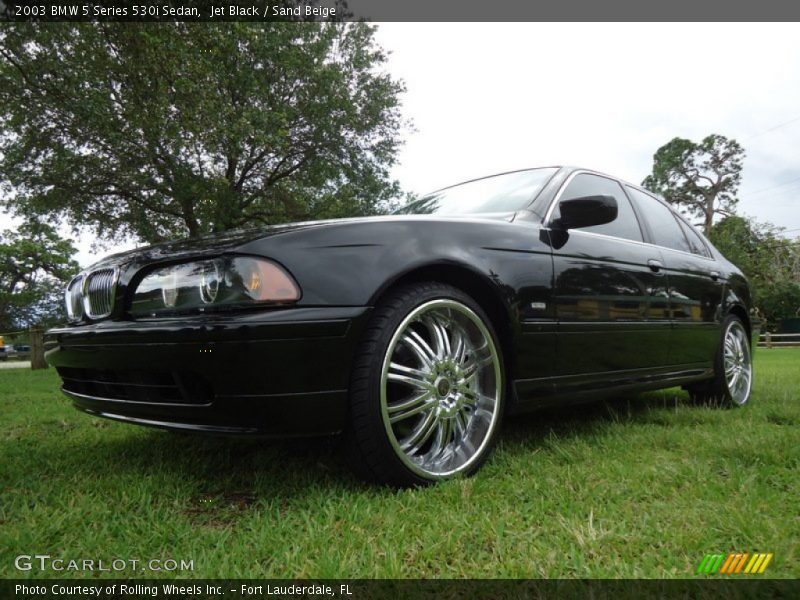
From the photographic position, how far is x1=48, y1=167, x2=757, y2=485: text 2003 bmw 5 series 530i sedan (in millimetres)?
1670

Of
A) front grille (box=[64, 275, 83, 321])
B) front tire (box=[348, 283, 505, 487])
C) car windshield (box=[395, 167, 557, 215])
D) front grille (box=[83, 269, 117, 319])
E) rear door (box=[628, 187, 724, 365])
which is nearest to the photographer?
front tire (box=[348, 283, 505, 487])

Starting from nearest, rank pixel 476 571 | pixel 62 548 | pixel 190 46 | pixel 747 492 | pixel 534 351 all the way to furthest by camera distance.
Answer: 1. pixel 476 571
2. pixel 62 548
3. pixel 747 492
4. pixel 534 351
5. pixel 190 46

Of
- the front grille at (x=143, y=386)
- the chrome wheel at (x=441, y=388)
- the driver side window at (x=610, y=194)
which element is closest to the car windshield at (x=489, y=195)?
the driver side window at (x=610, y=194)

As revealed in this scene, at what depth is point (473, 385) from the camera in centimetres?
215

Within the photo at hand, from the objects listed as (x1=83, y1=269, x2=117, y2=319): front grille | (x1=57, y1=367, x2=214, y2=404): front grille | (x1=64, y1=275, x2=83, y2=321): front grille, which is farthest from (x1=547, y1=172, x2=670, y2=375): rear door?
(x1=64, y1=275, x2=83, y2=321): front grille

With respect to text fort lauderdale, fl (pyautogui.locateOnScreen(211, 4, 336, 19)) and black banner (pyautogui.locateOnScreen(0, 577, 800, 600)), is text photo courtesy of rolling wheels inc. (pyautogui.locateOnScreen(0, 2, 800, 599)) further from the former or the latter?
text fort lauderdale, fl (pyautogui.locateOnScreen(211, 4, 336, 19))

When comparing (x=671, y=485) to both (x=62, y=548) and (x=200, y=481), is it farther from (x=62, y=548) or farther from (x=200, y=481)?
(x=62, y=548)

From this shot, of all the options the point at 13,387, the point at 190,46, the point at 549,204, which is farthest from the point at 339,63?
the point at 549,204

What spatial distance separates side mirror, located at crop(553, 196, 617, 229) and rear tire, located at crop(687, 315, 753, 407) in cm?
188

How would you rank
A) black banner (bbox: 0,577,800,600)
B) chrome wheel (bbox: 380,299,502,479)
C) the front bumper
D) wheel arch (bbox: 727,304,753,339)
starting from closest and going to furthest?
1. black banner (bbox: 0,577,800,600)
2. the front bumper
3. chrome wheel (bbox: 380,299,502,479)
4. wheel arch (bbox: 727,304,753,339)

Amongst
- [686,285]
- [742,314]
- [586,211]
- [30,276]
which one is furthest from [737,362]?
[30,276]

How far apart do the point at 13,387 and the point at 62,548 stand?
18.5 ft

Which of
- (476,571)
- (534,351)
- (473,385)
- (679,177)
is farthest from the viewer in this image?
(679,177)

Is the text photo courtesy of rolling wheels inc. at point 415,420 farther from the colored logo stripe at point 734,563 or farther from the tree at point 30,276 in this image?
the tree at point 30,276
